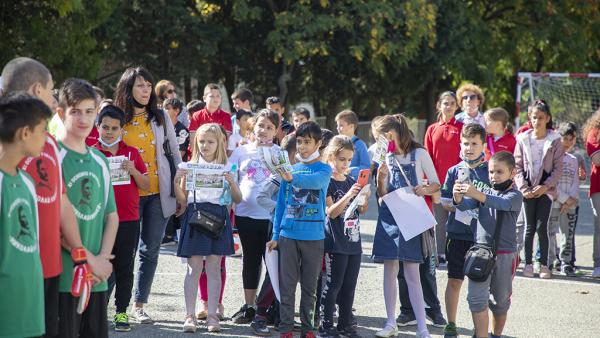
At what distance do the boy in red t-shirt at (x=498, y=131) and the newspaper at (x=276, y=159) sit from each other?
2.77m

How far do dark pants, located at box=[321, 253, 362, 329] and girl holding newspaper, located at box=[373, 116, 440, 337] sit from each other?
0.27m

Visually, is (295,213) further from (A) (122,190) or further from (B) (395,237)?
(A) (122,190)

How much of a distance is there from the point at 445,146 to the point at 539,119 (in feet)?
3.62

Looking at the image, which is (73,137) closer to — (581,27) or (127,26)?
(127,26)

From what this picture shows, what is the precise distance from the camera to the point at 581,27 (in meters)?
29.5

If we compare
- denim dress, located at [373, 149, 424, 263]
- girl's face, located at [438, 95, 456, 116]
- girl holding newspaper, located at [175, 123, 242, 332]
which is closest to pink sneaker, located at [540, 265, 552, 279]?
girl's face, located at [438, 95, 456, 116]

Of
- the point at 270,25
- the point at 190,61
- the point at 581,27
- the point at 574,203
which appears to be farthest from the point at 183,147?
the point at 581,27

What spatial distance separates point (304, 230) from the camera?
674 cm

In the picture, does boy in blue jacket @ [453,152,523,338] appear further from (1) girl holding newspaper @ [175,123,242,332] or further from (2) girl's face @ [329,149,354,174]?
(1) girl holding newspaper @ [175,123,242,332]

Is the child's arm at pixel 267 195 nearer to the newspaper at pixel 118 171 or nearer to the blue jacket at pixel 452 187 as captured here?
the newspaper at pixel 118 171

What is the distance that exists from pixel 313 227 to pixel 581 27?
24.9 metres

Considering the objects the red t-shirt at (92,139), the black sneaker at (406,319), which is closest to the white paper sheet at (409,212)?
the black sneaker at (406,319)

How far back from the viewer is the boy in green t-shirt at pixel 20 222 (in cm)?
413

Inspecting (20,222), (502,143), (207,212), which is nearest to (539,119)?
(502,143)
